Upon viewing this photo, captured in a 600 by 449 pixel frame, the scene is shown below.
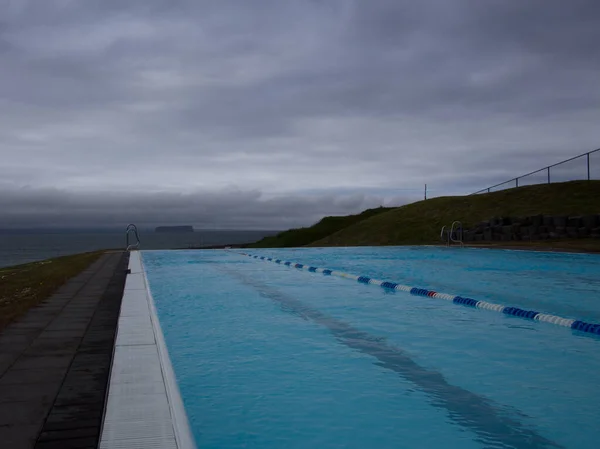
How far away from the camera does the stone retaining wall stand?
68.0 ft

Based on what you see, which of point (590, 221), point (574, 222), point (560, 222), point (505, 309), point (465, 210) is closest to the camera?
point (505, 309)

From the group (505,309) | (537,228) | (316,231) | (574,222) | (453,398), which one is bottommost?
(453,398)

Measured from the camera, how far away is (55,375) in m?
3.34

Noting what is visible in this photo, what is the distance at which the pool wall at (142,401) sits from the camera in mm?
2422

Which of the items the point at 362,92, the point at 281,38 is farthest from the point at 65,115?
the point at 362,92

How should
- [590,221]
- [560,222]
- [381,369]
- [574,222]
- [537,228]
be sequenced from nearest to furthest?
[381,369], [590,221], [574,222], [560,222], [537,228]

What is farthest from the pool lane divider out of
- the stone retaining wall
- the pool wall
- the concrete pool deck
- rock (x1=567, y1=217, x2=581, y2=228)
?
rock (x1=567, y1=217, x2=581, y2=228)

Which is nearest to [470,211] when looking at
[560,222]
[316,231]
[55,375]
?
[560,222]

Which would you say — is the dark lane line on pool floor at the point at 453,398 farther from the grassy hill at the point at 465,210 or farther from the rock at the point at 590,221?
the grassy hill at the point at 465,210

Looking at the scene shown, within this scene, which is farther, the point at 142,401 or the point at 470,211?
the point at 470,211

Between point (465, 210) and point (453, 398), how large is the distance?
28053 mm

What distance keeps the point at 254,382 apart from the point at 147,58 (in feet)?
37.8

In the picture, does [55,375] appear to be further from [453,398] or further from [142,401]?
[453,398]

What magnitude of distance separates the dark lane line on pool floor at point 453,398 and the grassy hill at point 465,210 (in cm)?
2180
